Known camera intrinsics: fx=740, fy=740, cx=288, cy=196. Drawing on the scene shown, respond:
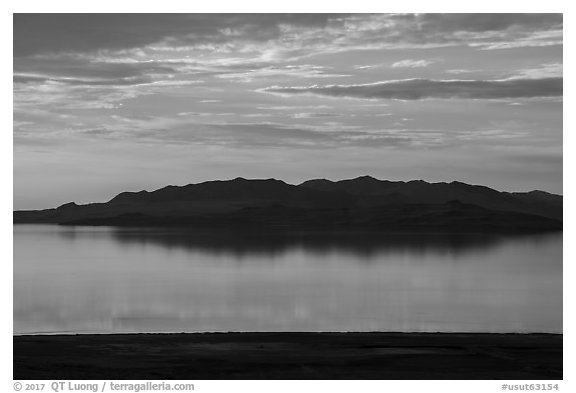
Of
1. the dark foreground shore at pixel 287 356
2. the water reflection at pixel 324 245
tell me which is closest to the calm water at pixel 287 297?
the dark foreground shore at pixel 287 356

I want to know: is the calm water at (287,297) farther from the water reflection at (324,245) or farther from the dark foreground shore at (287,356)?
the water reflection at (324,245)

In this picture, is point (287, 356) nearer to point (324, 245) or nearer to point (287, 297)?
point (287, 297)

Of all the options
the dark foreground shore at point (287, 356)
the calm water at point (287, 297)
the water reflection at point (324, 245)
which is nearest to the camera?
the dark foreground shore at point (287, 356)

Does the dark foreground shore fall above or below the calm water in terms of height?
above

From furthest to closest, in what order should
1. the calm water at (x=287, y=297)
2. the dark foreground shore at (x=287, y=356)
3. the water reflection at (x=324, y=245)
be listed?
the water reflection at (x=324, y=245)
the calm water at (x=287, y=297)
the dark foreground shore at (x=287, y=356)

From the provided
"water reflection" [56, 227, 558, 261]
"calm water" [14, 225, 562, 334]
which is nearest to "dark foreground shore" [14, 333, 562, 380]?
"calm water" [14, 225, 562, 334]

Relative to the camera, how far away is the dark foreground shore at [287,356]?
10883 mm

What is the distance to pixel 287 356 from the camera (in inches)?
471

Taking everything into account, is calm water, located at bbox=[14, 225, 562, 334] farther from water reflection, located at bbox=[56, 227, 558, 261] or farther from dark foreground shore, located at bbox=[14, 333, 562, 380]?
water reflection, located at bbox=[56, 227, 558, 261]

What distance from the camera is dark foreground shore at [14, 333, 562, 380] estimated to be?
10883mm

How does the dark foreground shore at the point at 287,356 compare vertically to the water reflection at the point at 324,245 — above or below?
above

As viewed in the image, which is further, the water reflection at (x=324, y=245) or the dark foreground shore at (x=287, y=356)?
the water reflection at (x=324, y=245)
